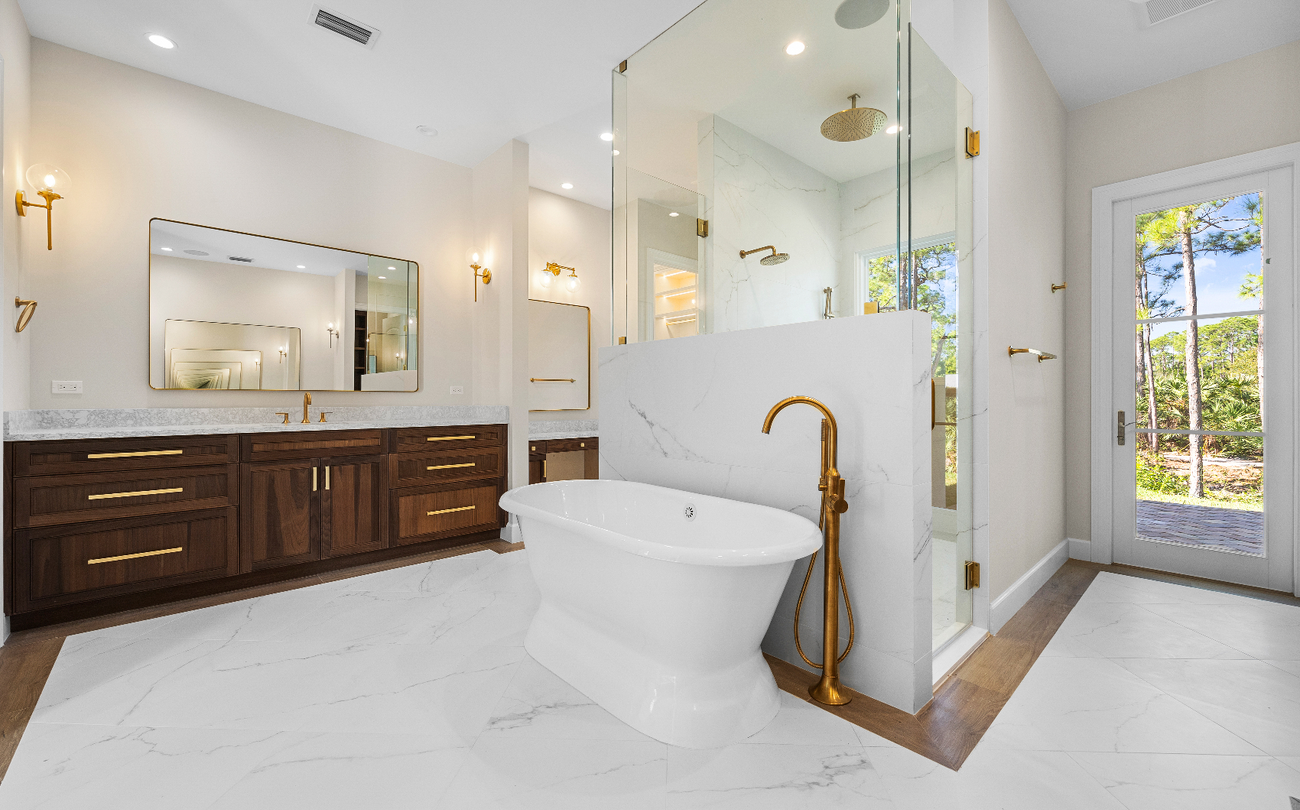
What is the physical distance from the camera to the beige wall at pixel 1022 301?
7.32ft

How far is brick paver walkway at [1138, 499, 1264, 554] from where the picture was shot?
2781mm

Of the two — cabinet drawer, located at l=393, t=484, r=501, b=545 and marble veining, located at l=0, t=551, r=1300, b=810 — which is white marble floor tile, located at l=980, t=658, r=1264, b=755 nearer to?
marble veining, located at l=0, t=551, r=1300, b=810

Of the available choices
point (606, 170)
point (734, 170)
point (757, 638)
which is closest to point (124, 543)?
point (757, 638)

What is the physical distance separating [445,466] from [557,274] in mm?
1891

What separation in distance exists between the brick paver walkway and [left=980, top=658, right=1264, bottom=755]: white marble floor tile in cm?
160

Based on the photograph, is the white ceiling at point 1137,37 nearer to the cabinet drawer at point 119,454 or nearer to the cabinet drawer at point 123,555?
the cabinet drawer at point 119,454

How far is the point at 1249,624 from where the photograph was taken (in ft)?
7.55

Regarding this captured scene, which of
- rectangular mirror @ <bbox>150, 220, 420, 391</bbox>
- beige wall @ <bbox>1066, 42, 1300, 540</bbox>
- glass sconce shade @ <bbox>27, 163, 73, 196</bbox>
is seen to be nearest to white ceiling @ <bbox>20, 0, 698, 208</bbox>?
glass sconce shade @ <bbox>27, 163, 73, 196</bbox>

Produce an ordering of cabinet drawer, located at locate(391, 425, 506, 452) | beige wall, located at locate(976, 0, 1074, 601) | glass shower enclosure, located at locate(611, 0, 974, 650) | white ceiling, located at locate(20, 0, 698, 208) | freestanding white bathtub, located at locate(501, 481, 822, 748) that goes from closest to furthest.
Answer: freestanding white bathtub, located at locate(501, 481, 822, 748) → glass shower enclosure, located at locate(611, 0, 974, 650) → beige wall, located at locate(976, 0, 1074, 601) → white ceiling, located at locate(20, 0, 698, 208) → cabinet drawer, located at locate(391, 425, 506, 452)

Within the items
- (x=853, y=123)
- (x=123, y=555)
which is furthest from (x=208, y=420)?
(x=853, y=123)

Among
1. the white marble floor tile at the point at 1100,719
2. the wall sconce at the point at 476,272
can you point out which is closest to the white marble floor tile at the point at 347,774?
the white marble floor tile at the point at 1100,719

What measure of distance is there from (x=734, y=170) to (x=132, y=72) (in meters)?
3.08

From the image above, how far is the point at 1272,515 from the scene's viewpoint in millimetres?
2725

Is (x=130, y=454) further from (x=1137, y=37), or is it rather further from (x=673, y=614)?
(x=1137, y=37)
